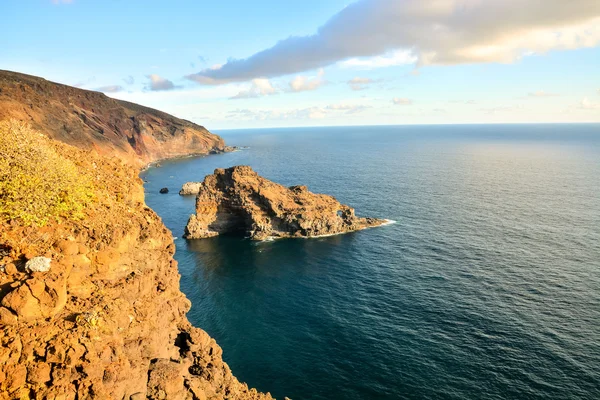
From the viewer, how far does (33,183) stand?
22781mm

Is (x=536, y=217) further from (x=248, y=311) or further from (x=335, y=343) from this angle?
(x=248, y=311)

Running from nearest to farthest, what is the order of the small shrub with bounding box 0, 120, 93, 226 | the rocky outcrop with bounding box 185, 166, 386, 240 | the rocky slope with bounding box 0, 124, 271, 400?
the rocky slope with bounding box 0, 124, 271, 400 → the small shrub with bounding box 0, 120, 93, 226 → the rocky outcrop with bounding box 185, 166, 386, 240

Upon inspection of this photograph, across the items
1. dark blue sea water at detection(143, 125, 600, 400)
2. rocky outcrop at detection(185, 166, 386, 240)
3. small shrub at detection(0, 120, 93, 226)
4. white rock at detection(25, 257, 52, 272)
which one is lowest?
dark blue sea water at detection(143, 125, 600, 400)

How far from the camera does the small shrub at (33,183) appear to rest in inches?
876

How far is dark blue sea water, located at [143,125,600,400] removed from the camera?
40344 mm

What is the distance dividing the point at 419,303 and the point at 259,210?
46.5m

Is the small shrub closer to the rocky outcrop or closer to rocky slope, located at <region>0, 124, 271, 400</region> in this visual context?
rocky slope, located at <region>0, 124, 271, 400</region>

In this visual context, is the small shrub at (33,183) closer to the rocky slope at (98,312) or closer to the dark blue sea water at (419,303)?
the rocky slope at (98,312)

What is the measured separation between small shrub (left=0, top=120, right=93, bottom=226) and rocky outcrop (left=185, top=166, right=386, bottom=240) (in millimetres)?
61614

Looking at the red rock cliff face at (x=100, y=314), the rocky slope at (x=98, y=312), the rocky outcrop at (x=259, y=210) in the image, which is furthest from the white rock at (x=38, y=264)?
the rocky outcrop at (x=259, y=210)

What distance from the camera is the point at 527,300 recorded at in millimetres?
54625

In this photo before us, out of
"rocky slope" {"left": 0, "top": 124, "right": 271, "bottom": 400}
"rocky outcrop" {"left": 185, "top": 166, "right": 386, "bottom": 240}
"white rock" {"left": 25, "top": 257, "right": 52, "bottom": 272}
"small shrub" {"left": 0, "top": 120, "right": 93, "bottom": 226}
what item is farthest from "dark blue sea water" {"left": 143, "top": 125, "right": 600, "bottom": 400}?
"small shrub" {"left": 0, "top": 120, "right": 93, "bottom": 226}

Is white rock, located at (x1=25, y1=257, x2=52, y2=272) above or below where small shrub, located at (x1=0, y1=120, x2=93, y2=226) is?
below

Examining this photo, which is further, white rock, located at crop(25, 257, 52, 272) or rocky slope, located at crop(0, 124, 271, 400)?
white rock, located at crop(25, 257, 52, 272)
